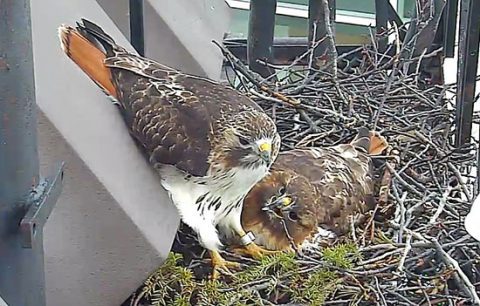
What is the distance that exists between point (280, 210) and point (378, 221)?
0.31m

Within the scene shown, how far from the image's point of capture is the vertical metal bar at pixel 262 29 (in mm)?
2922

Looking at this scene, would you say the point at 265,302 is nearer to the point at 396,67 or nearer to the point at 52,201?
the point at 52,201

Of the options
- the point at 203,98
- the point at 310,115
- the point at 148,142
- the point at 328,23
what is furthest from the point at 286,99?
the point at 148,142

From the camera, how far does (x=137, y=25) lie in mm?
2180

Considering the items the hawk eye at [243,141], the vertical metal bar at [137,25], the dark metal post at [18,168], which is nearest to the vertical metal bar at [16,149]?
the dark metal post at [18,168]

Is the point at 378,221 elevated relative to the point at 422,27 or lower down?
lower down

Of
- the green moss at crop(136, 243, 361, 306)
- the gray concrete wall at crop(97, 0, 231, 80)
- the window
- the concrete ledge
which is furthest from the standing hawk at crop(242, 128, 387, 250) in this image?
the window

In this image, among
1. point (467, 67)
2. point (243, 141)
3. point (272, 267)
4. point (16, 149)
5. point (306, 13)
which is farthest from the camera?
point (306, 13)

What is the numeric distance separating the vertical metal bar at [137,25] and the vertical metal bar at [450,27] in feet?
3.68

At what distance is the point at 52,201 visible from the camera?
3.76 feet

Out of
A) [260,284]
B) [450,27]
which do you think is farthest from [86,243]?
[450,27]

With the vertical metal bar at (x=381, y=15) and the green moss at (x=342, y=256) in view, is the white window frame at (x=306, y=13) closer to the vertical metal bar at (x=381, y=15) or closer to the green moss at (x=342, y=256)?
the vertical metal bar at (x=381, y=15)

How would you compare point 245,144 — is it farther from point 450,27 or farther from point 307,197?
point 450,27

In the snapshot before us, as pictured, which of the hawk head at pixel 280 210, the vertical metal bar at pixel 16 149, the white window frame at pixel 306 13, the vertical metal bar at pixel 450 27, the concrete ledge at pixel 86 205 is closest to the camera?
the vertical metal bar at pixel 16 149
